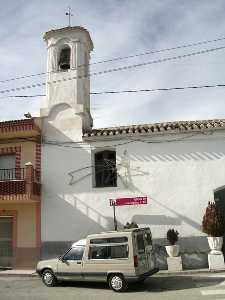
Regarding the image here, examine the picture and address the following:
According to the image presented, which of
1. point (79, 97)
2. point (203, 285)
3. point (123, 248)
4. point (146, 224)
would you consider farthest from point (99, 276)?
point (79, 97)

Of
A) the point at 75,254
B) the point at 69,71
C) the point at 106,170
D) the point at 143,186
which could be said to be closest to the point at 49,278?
the point at 75,254

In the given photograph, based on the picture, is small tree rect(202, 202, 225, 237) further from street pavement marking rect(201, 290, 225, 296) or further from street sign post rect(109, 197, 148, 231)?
street pavement marking rect(201, 290, 225, 296)

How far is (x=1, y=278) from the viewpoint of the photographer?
673 inches

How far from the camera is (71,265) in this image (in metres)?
13.8

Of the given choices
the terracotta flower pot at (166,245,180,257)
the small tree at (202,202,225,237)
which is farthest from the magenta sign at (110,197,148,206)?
the small tree at (202,202,225,237)

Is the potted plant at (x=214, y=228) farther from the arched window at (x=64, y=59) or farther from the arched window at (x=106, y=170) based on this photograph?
the arched window at (x=64, y=59)

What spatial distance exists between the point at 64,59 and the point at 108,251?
41.2ft

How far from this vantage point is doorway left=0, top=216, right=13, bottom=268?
777 inches

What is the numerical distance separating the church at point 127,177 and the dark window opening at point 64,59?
2111mm

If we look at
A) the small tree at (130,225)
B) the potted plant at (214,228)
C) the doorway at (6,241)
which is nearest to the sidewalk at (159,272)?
the potted plant at (214,228)

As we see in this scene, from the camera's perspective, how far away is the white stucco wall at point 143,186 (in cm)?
1798

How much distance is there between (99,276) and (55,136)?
8.86m

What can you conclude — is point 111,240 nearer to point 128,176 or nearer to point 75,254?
point 75,254

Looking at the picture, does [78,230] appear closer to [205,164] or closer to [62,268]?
[62,268]
